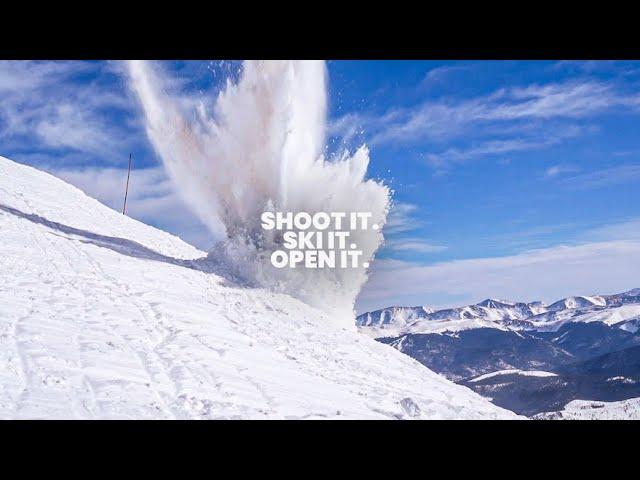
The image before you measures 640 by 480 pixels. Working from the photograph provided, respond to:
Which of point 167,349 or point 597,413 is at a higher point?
point 167,349

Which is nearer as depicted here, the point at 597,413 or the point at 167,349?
the point at 167,349

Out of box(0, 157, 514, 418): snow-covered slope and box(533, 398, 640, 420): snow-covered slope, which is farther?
box(0, 157, 514, 418): snow-covered slope

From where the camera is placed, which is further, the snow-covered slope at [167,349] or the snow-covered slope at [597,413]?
the snow-covered slope at [167,349]

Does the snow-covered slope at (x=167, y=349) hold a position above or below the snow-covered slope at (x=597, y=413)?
above

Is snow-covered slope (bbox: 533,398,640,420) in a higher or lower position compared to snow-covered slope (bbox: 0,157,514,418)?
lower

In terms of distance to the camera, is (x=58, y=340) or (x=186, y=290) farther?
(x=186, y=290)
